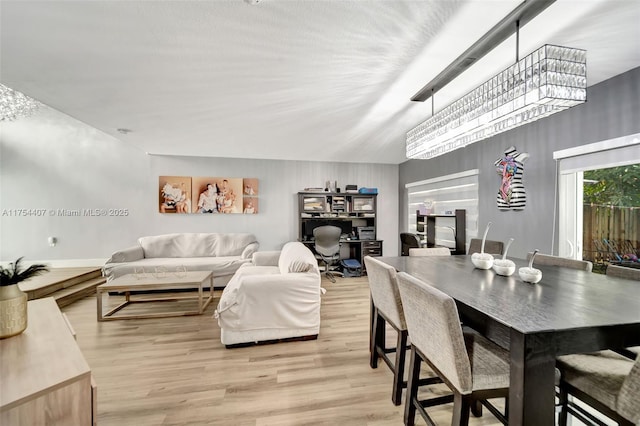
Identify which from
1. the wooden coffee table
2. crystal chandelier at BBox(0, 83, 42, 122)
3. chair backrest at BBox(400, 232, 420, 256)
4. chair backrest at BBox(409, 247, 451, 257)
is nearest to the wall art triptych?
the wooden coffee table

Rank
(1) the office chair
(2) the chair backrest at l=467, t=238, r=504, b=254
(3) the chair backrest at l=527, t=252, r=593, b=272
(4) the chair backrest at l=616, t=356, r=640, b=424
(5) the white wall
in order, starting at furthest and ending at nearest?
(1) the office chair → (5) the white wall → (2) the chair backrest at l=467, t=238, r=504, b=254 → (3) the chair backrest at l=527, t=252, r=593, b=272 → (4) the chair backrest at l=616, t=356, r=640, b=424

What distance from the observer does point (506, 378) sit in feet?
3.75

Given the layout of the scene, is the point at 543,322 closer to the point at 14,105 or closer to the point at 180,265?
the point at 180,265

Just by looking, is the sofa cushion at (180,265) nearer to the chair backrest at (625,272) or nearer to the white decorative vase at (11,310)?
the white decorative vase at (11,310)

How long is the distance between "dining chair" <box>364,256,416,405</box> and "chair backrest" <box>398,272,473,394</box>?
0.28m

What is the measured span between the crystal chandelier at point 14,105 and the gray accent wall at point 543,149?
6.88 metres

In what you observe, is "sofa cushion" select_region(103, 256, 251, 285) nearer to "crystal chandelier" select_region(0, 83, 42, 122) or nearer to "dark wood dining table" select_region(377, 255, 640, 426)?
"crystal chandelier" select_region(0, 83, 42, 122)

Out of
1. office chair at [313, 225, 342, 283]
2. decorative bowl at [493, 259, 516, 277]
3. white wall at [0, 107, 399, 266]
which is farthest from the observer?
office chair at [313, 225, 342, 283]

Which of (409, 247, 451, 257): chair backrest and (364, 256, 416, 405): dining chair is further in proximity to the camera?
(409, 247, 451, 257): chair backrest

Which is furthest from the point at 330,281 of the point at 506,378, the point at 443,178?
the point at 506,378

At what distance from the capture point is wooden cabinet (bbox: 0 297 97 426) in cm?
94

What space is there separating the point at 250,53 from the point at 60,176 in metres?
5.12

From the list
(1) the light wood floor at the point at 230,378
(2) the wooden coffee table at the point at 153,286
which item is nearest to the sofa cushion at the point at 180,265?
(2) the wooden coffee table at the point at 153,286

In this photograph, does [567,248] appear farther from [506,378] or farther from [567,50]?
[506,378]
